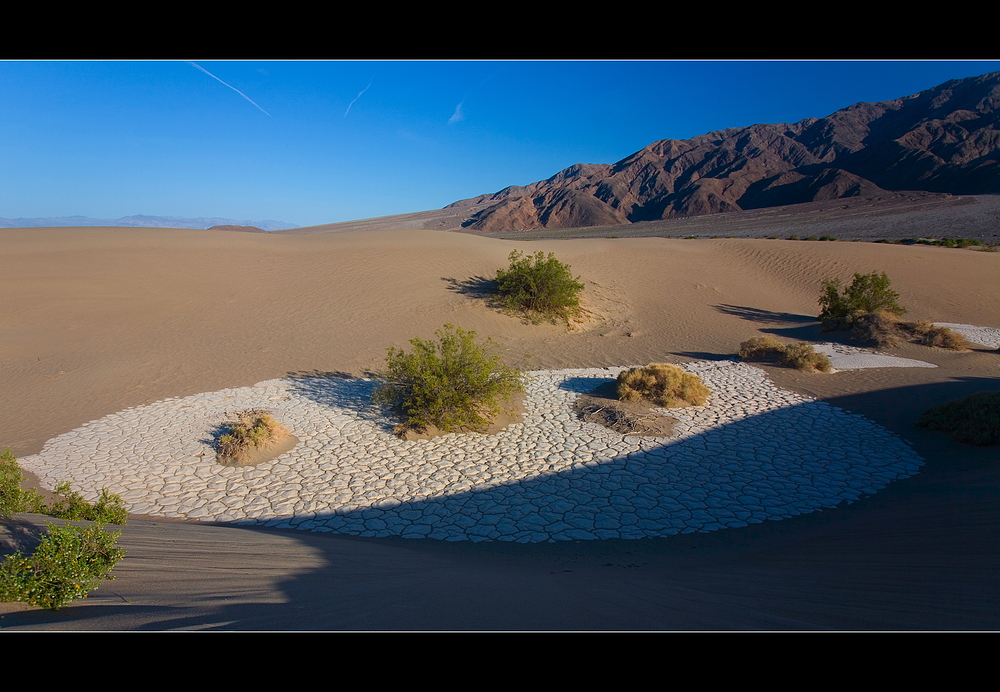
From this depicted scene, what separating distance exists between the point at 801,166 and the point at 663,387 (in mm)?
109774

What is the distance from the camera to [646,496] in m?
5.89

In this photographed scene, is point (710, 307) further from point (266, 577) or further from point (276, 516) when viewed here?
point (266, 577)

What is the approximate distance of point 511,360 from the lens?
1186cm

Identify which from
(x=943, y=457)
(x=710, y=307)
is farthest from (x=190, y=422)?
(x=710, y=307)

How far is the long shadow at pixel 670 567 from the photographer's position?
9.16ft

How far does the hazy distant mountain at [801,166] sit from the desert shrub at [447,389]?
8260cm

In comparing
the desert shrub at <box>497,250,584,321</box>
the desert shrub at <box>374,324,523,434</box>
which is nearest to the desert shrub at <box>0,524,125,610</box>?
the desert shrub at <box>374,324,523,434</box>

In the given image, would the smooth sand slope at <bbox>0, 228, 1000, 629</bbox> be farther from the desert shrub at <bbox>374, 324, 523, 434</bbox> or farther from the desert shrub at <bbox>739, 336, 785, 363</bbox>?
the desert shrub at <bbox>374, 324, 523, 434</bbox>

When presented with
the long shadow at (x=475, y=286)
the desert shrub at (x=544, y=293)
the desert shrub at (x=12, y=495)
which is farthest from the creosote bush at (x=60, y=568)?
the long shadow at (x=475, y=286)

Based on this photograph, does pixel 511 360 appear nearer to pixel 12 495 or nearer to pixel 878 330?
pixel 12 495

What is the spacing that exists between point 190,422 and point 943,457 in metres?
10.5

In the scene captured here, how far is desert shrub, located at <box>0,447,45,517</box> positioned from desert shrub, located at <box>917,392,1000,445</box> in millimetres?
10248

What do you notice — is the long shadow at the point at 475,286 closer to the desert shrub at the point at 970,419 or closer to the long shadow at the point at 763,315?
the long shadow at the point at 763,315

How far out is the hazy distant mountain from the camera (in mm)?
75125
